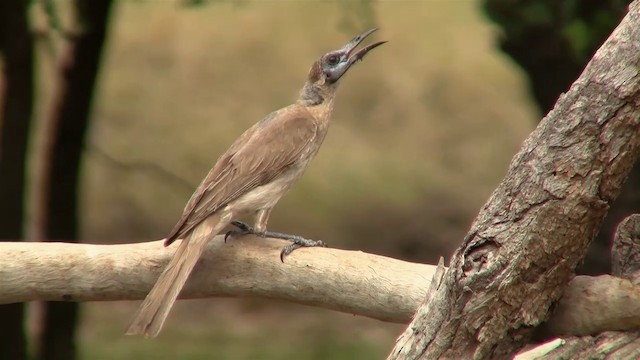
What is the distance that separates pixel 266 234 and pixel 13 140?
10.5 ft

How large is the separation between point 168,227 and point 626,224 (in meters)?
8.91

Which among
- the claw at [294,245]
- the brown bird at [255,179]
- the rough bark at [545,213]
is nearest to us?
the rough bark at [545,213]

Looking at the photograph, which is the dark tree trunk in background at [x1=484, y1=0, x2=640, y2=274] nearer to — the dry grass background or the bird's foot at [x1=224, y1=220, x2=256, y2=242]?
the bird's foot at [x1=224, y1=220, x2=256, y2=242]

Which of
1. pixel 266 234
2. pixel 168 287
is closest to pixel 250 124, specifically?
pixel 266 234

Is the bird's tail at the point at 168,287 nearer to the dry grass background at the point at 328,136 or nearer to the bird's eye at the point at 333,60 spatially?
the bird's eye at the point at 333,60

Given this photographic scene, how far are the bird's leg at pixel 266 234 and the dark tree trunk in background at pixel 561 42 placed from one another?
6.10ft

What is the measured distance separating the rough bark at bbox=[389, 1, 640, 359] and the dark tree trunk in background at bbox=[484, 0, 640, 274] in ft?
8.44

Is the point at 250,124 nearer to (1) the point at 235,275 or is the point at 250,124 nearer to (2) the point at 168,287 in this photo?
(1) the point at 235,275

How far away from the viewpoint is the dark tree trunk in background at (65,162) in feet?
26.2

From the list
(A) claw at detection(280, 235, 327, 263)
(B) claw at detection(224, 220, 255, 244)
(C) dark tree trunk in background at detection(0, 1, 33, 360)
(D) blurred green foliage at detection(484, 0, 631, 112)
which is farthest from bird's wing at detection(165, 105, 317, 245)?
(C) dark tree trunk in background at detection(0, 1, 33, 360)

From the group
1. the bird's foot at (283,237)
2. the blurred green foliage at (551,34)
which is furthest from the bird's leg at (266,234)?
the blurred green foliage at (551,34)

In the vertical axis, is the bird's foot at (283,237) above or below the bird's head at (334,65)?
below

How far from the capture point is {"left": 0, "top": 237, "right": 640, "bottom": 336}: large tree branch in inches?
172

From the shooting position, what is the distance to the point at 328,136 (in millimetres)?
13477
